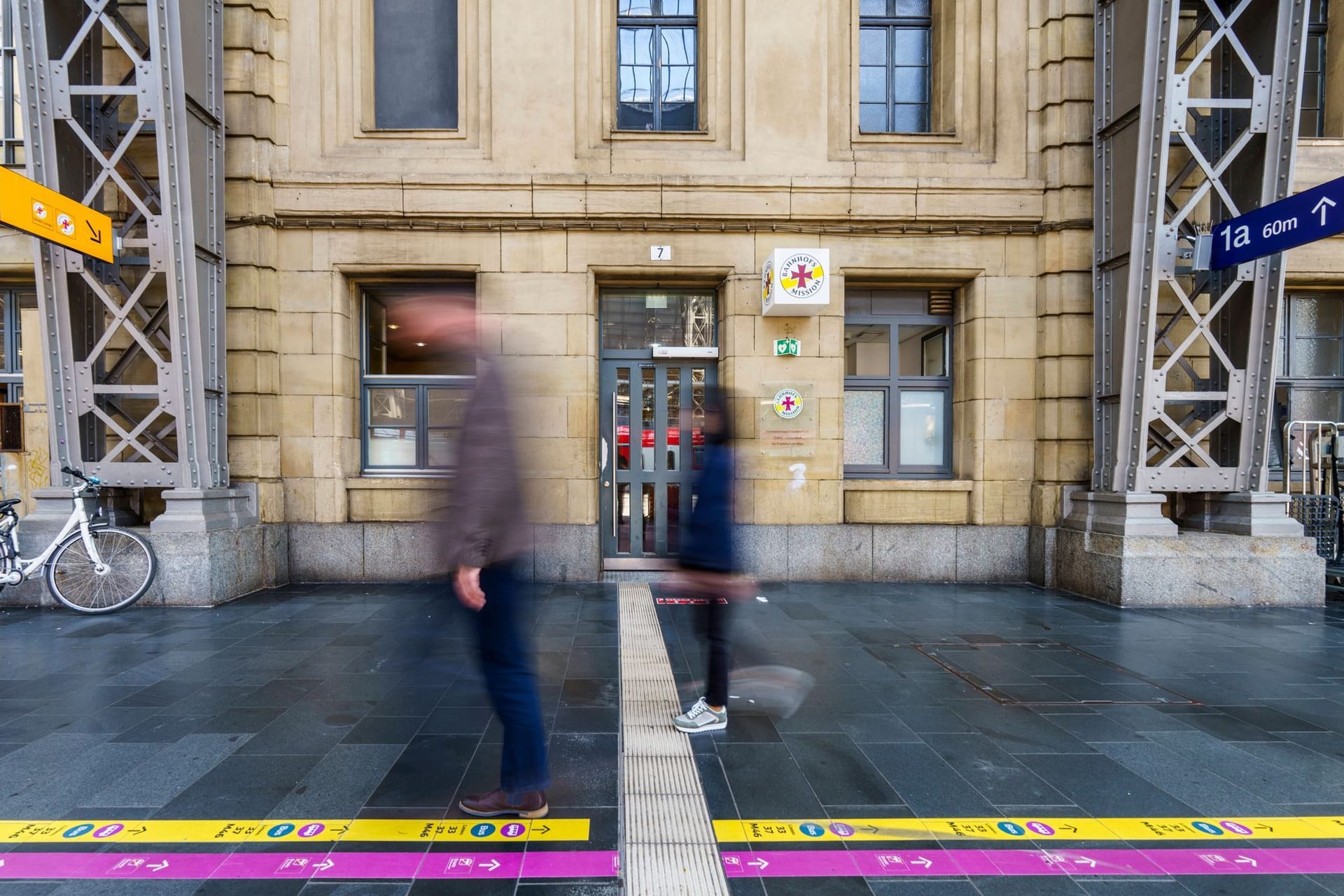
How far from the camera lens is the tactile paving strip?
2465 mm

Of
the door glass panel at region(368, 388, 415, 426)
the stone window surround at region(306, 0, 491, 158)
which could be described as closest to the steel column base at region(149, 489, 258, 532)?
the door glass panel at region(368, 388, 415, 426)

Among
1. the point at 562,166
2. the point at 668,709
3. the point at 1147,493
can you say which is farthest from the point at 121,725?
the point at 1147,493

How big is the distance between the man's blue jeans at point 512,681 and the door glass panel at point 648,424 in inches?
217

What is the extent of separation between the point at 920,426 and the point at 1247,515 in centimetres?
372

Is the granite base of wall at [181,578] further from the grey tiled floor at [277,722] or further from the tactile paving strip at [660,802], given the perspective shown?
the tactile paving strip at [660,802]

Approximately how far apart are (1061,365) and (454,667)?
26.5ft

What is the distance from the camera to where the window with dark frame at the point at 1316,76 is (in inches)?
343

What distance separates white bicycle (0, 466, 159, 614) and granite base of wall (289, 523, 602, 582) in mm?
1579

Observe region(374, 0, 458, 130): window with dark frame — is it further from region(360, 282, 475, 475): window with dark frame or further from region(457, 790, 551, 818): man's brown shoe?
region(457, 790, 551, 818): man's brown shoe

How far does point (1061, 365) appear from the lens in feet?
26.2

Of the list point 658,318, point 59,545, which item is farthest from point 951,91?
point 59,545

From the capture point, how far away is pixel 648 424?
27.6ft

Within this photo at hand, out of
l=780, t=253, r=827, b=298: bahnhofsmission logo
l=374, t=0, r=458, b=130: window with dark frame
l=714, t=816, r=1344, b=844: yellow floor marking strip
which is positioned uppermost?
l=374, t=0, r=458, b=130: window with dark frame

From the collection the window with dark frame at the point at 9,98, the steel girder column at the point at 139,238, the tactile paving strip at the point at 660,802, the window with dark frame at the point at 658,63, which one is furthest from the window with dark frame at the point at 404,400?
the tactile paving strip at the point at 660,802
